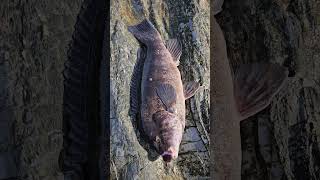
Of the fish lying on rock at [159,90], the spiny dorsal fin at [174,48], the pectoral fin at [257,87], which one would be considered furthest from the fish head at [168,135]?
the pectoral fin at [257,87]

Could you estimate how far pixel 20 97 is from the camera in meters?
2.61

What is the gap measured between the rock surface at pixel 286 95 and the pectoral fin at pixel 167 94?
1.33 feet

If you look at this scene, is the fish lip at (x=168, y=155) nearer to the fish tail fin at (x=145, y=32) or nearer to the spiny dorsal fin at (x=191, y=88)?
the spiny dorsal fin at (x=191, y=88)

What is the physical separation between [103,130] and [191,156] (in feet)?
0.99

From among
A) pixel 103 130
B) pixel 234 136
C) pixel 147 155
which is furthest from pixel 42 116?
pixel 234 136

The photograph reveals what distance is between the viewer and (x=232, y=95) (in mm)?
2418

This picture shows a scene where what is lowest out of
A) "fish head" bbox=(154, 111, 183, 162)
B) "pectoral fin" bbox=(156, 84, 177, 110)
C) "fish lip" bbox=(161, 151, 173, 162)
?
"fish lip" bbox=(161, 151, 173, 162)

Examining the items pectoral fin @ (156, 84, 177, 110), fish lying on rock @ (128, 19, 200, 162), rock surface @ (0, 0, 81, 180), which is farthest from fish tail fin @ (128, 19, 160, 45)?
rock surface @ (0, 0, 81, 180)

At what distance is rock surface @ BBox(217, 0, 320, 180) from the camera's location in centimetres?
244

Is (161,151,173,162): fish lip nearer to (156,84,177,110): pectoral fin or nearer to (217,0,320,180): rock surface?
(156,84,177,110): pectoral fin

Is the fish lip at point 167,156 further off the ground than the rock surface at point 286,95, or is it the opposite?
the rock surface at point 286,95

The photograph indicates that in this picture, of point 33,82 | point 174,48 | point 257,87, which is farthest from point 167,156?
point 33,82

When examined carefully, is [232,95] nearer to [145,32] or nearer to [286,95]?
[286,95]

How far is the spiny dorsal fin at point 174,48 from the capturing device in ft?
7.23
